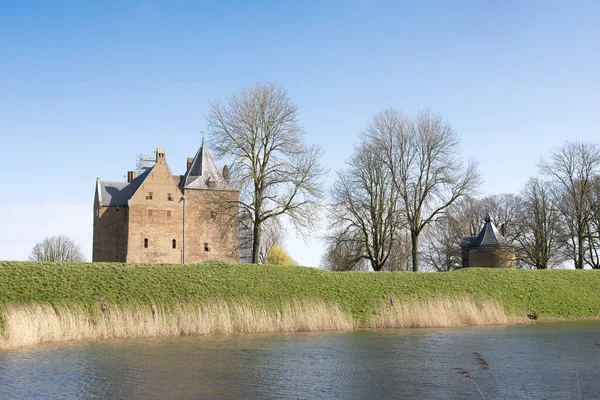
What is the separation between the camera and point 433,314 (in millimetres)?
21469

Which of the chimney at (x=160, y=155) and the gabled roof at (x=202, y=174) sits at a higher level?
the chimney at (x=160, y=155)

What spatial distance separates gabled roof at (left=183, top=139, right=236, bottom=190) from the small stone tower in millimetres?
18219

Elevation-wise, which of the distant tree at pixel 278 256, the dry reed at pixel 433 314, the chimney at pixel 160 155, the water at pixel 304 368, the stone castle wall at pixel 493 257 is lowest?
the water at pixel 304 368

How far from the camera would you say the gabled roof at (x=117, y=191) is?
154ft

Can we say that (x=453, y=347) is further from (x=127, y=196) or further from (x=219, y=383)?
(x=127, y=196)

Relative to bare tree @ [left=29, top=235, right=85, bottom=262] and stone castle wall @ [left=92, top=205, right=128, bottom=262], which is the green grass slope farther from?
bare tree @ [left=29, top=235, right=85, bottom=262]

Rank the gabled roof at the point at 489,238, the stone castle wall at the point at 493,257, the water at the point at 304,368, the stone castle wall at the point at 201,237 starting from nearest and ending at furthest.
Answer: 1. the water at the point at 304,368
2. the stone castle wall at the point at 493,257
3. the gabled roof at the point at 489,238
4. the stone castle wall at the point at 201,237

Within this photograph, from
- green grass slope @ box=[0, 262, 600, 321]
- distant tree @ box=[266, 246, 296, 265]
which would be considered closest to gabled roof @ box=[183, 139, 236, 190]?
distant tree @ box=[266, 246, 296, 265]

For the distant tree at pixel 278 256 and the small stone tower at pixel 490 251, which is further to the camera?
the distant tree at pixel 278 256

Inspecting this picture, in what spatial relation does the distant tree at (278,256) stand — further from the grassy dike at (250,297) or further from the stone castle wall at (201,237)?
the grassy dike at (250,297)

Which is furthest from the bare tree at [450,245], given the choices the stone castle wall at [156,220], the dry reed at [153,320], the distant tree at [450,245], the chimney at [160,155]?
Result: the dry reed at [153,320]

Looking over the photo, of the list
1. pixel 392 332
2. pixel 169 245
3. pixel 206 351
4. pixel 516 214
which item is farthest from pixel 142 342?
pixel 516 214

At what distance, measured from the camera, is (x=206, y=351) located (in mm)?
14297

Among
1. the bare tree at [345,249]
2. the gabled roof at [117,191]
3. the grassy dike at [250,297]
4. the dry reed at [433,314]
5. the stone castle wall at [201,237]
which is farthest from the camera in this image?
the gabled roof at [117,191]
